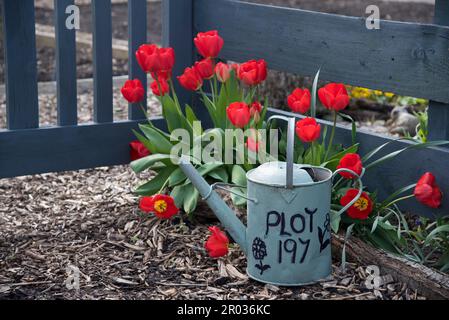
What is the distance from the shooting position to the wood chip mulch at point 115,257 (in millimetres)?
2408

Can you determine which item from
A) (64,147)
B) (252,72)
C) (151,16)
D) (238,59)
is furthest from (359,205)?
(151,16)

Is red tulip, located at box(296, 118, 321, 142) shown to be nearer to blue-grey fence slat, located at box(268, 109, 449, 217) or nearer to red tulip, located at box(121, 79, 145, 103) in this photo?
blue-grey fence slat, located at box(268, 109, 449, 217)

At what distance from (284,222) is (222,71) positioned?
827 mm

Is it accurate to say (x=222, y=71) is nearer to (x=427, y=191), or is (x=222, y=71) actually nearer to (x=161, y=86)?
(x=161, y=86)

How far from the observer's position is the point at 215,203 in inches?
95.8

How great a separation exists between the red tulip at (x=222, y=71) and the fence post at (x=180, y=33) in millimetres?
633

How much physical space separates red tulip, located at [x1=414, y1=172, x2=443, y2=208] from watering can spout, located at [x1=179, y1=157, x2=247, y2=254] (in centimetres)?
61

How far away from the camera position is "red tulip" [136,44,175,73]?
2900 millimetres

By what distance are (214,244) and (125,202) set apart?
916 millimetres
